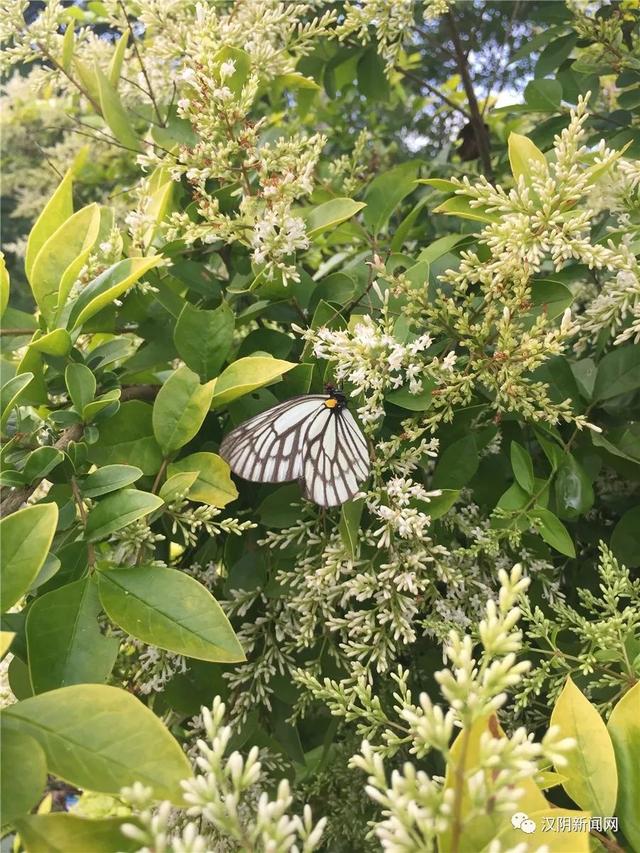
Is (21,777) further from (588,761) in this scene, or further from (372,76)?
(372,76)

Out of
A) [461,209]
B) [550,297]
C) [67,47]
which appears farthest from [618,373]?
[67,47]

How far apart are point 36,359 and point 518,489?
0.58 metres

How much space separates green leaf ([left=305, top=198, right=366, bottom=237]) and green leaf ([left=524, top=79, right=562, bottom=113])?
0.47 metres

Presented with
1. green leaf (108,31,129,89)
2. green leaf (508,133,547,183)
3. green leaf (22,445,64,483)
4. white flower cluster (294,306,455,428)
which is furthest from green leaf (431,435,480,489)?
green leaf (108,31,129,89)

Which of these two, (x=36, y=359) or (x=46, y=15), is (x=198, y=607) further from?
(x=46, y=15)

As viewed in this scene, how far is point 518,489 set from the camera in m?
0.81

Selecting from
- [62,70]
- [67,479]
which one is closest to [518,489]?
[67,479]

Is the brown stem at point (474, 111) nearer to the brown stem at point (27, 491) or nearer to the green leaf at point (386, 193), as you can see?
the green leaf at point (386, 193)

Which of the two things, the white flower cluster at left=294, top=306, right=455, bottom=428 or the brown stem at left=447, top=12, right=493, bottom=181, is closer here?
the white flower cluster at left=294, top=306, right=455, bottom=428

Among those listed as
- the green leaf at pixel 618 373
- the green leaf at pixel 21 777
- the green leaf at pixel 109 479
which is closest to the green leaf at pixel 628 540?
the green leaf at pixel 618 373

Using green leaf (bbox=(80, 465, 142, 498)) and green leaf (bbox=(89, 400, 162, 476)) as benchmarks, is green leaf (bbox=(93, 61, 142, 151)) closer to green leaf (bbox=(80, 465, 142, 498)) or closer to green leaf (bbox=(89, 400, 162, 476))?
green leaf (bbox=(89, 400, 162, 476))

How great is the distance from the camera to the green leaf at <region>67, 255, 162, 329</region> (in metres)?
0.78

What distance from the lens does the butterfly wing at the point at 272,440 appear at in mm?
754

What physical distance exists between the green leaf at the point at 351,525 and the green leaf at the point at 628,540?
378 mm
